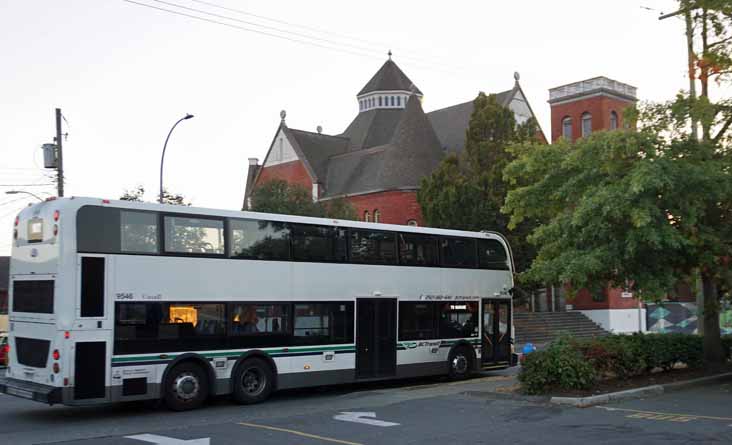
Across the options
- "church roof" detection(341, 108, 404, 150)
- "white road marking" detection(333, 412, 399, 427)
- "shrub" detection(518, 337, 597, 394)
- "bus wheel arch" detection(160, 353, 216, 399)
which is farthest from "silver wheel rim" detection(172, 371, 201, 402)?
"church roof" detection(341, 108, 404, 150)

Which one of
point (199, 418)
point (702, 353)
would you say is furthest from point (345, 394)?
point (702, 353)

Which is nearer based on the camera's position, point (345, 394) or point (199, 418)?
point (199, 418)

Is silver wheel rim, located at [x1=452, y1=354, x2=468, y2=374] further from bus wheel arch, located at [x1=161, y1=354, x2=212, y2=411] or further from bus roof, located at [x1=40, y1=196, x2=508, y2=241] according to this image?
bus wheel arch, located at [x1=161, y1=354, x2=212, y2=411]

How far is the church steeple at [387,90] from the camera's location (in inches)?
2601

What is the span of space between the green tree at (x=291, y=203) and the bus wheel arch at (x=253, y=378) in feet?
75.2

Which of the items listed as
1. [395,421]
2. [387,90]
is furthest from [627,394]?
[387,90]

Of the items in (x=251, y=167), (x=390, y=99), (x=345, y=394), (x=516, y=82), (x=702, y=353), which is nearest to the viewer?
(x=345, y=394)

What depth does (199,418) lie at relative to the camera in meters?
14.0

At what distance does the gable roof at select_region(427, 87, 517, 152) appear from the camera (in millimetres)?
53253

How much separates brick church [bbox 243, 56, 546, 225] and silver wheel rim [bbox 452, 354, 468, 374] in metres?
24.8

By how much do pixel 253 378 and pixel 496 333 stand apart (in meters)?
8.06

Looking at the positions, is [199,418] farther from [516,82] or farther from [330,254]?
[516,82]

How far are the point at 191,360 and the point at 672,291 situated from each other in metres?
10.5

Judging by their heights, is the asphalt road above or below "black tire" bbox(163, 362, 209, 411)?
below
